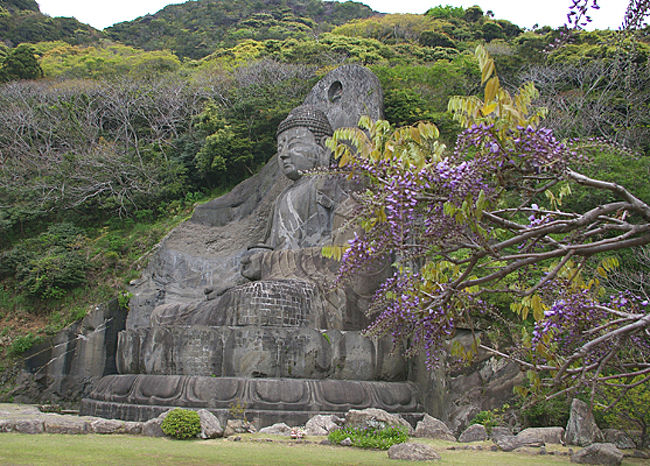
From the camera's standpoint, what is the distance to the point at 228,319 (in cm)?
830

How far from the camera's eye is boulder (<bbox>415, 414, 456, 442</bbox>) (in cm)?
693

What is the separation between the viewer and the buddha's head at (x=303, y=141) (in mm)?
11312

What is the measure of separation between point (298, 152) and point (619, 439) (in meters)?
7.50

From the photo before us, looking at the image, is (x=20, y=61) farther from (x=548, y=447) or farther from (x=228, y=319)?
(x=548, y=447)

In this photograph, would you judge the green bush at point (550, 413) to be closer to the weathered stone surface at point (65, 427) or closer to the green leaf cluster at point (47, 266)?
the weathered stone surface at point (65, 427)

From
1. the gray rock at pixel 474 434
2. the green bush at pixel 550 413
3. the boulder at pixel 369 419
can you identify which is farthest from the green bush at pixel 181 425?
the green bush at pixel 550 413

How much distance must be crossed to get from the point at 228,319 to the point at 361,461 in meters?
4.00

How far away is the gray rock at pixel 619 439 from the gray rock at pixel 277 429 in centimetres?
389

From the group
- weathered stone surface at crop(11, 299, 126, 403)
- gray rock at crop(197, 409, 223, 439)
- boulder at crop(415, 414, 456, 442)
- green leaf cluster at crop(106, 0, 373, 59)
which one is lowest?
weathered stone surface at crop(11, 299, 126, 403)

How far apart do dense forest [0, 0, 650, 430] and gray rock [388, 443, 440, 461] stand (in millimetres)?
6202

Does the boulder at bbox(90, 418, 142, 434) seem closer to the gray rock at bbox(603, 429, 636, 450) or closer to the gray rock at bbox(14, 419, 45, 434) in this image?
the gray rock at bbox(14, 419, 45, 434)

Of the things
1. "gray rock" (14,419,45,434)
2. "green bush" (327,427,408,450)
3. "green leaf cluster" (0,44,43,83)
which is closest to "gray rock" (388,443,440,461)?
"green bush" (327,427,408,450)

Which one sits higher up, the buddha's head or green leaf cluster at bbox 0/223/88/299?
the buddha's head

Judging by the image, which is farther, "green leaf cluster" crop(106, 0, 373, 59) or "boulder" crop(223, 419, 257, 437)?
"green leaf cluster" crop(106, 0, 373, 59)
